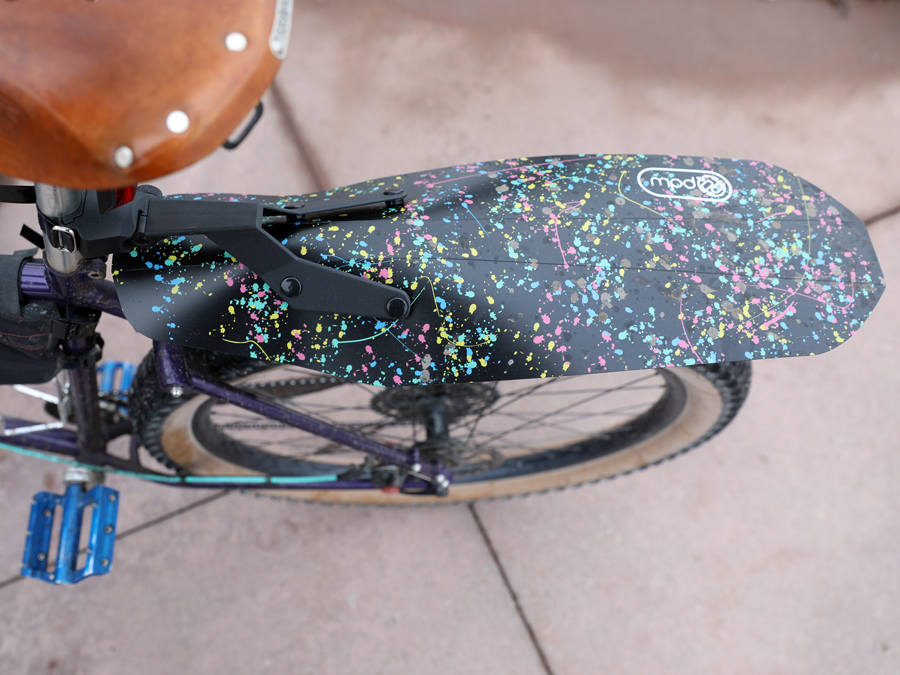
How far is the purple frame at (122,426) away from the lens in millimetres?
1078

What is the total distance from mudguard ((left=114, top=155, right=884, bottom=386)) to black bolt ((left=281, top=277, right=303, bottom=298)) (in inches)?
1.9

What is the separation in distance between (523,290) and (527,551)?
1.24 meters

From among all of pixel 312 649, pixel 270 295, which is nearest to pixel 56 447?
pixel 312 649

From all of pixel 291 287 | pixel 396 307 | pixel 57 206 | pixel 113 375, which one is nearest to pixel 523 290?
pixel 396 307

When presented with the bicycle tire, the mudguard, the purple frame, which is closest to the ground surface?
the bicycle tire

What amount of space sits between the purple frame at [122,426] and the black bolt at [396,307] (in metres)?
0.45

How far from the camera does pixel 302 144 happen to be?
8.31 feet

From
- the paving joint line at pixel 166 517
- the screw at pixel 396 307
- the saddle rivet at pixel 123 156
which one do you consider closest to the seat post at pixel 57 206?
the saddle rivet at pixel 123 156

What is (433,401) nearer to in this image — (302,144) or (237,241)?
(237,241)

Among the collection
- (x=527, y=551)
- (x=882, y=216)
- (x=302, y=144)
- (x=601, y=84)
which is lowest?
(x=527, y=551)

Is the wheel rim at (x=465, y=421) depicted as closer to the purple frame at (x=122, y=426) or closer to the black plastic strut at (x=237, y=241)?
the purple frame at (x=122, y=426)

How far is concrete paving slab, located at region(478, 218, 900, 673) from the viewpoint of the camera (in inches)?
73.9

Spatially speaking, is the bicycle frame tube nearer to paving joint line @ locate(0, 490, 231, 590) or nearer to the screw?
the screw

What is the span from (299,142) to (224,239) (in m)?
1.78
